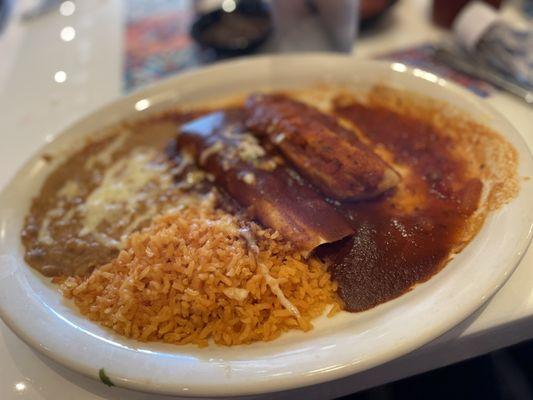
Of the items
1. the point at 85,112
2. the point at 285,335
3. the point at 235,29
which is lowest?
the point at 285,335

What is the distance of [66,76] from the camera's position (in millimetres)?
2285

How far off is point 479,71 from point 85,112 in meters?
1.64

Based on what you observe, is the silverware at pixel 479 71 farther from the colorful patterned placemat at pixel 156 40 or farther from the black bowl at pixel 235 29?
the colorful patterned placemat at pixel 156 40

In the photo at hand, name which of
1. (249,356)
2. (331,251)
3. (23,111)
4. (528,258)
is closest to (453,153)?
(528,258)

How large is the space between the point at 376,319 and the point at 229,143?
2.69 feet

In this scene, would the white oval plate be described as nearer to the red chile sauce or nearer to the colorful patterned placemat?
the red chile sauce

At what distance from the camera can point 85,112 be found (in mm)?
2061

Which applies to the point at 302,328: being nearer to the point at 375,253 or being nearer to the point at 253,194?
the point at 375,253

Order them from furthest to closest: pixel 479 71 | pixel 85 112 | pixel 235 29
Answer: pixel 235 29 < pixel 85 112 < pixel 479 71

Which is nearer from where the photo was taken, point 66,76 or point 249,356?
point 249,356

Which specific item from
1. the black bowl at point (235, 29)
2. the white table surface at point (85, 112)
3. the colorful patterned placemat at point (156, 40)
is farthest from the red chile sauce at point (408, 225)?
the colorful patterned placemat at point (156, 40)

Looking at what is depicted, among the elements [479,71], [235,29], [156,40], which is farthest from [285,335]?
[156,40]

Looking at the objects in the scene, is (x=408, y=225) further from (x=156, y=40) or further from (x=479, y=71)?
(x=156, y=40)

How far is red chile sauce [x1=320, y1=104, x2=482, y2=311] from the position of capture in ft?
3.99
